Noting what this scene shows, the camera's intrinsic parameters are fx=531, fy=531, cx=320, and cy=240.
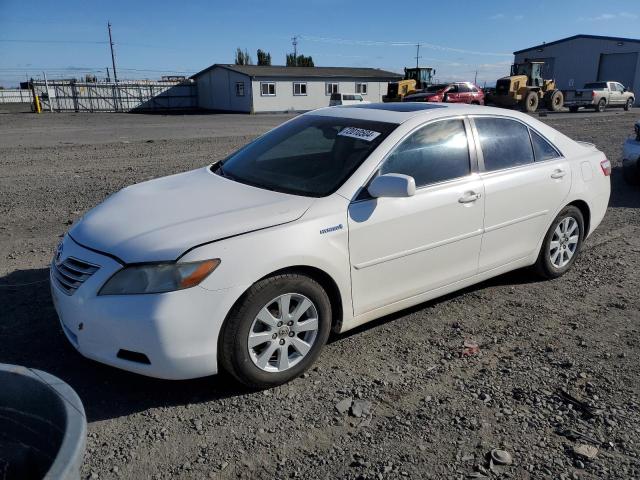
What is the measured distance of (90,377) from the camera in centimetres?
333

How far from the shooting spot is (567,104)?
34.3m

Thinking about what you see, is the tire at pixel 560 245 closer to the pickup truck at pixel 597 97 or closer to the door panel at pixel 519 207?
the door panel at pixel 519 207

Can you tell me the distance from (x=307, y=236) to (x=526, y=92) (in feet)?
107

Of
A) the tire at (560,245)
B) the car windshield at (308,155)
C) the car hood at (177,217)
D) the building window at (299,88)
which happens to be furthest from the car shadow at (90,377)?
the building window at (299,88)

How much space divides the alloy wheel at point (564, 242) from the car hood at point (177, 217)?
2721mm

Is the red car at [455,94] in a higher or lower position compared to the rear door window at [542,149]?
lower

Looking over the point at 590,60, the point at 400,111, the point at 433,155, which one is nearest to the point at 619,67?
the point at 590,60

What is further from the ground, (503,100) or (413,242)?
(413,242)

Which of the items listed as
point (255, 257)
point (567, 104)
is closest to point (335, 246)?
point (255, 257)

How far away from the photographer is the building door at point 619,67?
46188 millimetres

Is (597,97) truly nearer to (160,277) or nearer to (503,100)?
(503,100)

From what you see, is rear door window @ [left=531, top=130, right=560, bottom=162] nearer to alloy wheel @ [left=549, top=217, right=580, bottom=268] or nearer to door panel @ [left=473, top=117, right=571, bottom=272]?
door panel @ [left=473, top=117, right=571, bottom=272]

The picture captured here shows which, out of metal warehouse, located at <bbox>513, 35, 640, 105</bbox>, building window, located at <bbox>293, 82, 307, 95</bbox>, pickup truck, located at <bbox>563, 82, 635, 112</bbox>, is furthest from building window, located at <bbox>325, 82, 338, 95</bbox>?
metal warehouse, located at <bbox>513, 35, 640, 105</bbox>

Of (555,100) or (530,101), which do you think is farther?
(555,100)
